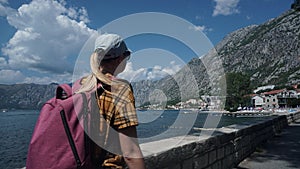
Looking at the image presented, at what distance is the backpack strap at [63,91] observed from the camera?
4.33ft

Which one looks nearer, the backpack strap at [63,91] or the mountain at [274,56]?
the backpack strap at [63,91]

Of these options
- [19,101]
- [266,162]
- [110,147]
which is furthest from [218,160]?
[19,101]

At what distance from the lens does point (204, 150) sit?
3.73 metres

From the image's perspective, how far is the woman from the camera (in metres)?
1.27

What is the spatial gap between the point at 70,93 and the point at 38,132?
0.78 feet

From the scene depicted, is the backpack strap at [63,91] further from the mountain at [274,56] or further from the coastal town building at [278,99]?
the mountain at [274,56]

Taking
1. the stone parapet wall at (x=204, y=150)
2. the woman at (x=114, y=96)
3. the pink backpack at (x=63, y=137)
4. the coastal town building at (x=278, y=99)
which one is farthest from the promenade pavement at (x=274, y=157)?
the coastal town building at (x=278, y=99)

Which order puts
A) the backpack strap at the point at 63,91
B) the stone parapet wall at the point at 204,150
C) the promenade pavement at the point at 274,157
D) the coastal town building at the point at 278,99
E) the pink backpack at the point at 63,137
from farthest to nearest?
the coastal town building at the point at 278,99 → the promenade pavement at the point at 274,157 → the stone parapet wall at the point at 204,150 → the backpack strap at the point at 63,91 → the pink backpack at the point at 63,137

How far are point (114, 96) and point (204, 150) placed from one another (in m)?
2.74

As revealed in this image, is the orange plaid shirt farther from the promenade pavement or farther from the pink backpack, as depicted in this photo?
the promenade pavement

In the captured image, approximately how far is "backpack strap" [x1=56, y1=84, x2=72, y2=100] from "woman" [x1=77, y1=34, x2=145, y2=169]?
2.3 inches

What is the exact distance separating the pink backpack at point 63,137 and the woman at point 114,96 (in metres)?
0.10

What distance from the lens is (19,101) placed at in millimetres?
Result: 156625

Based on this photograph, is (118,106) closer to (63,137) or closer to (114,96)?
(114,96)
